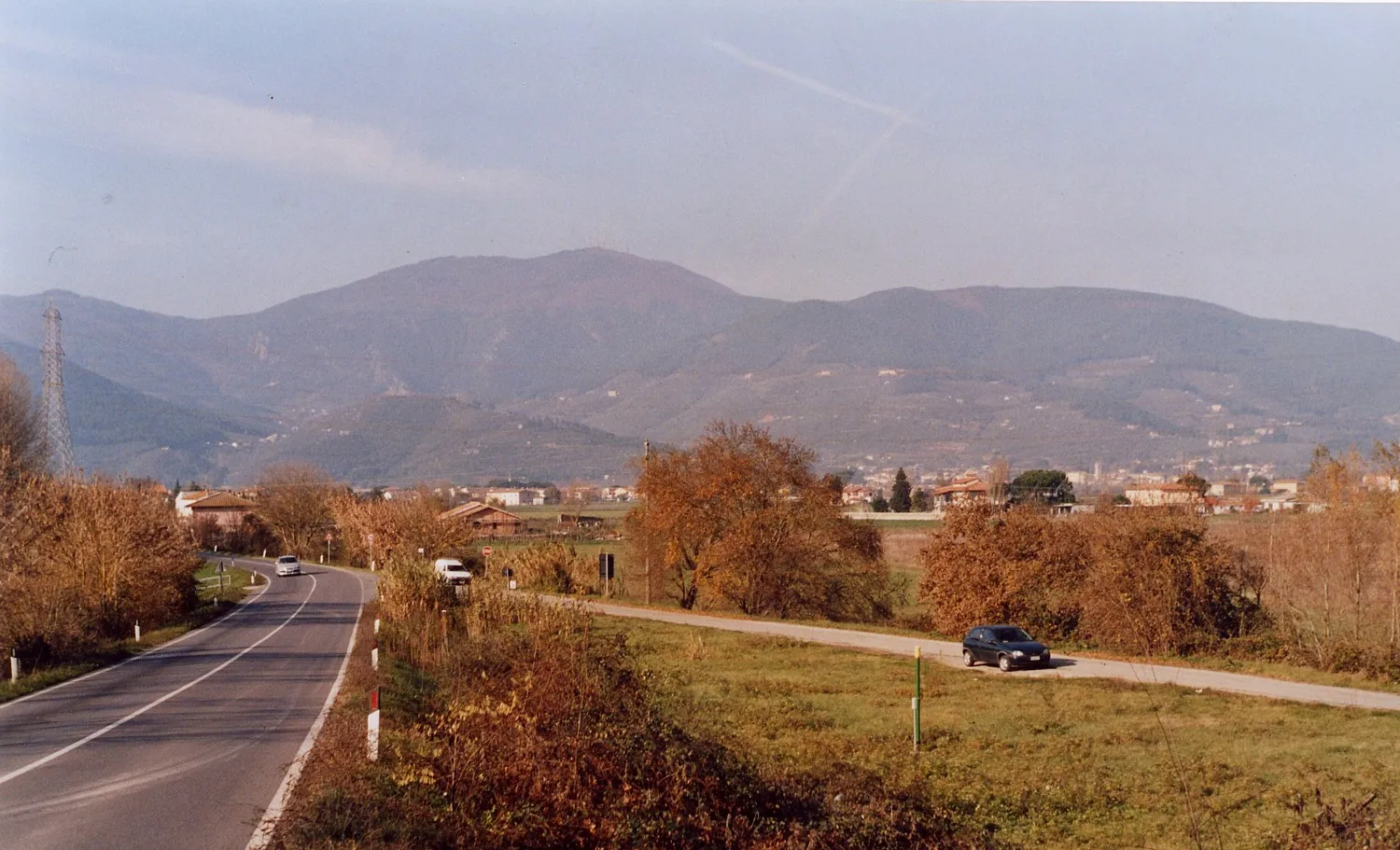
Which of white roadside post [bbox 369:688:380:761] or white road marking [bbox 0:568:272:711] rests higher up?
white roadside post [bbox 369:688:380:761]

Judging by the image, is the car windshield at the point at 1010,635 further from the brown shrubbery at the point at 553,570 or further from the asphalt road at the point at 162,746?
the brown shrubbery at the point at 553,570

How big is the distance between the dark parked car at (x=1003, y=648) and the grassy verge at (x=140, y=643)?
19.3 m

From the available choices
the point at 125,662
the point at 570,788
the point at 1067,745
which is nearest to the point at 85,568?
the point at 125,662

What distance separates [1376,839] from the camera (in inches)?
367

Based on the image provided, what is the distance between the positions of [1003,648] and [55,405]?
60.7m

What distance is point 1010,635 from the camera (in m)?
26.3

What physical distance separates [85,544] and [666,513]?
75.0 feet

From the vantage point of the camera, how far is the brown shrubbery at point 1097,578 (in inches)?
1129

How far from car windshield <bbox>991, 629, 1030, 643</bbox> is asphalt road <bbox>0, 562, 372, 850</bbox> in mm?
14500

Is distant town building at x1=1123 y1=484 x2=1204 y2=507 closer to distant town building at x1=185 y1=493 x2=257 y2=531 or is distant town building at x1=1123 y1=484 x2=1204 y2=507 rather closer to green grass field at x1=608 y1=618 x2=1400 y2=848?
green grass field at x1=608 y1=618 x2=1400 y2=848

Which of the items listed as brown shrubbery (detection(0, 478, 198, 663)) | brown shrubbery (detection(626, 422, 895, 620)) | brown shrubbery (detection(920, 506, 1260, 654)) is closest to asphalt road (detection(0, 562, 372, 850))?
brown shrubbery (detection(0, 478, 198, 663))

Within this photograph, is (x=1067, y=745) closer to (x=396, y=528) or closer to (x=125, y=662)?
(x=125, y=662)

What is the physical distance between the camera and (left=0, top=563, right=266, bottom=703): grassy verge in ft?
70.0

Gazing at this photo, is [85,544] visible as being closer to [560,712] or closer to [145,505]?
[145,505]
